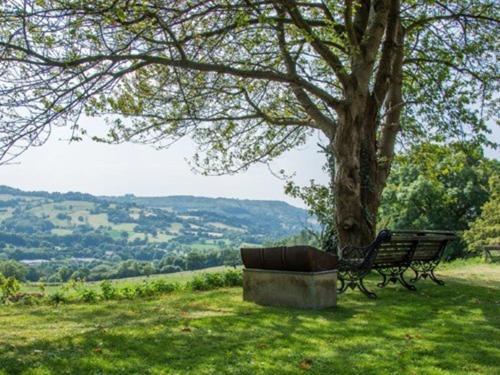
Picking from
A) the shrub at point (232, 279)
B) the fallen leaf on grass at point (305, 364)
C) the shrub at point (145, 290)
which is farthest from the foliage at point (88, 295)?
the fallen leaf on grass at point (305, 364)

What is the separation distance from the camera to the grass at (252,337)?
4.75m

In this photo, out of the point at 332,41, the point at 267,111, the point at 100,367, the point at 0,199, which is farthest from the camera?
the point at 0,199

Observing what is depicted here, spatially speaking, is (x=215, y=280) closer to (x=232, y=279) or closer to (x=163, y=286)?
(x=232, y=279)

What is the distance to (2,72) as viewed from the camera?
27.2 feet

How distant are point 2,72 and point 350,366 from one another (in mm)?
6753

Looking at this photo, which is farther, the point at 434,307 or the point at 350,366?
the point at 434,307

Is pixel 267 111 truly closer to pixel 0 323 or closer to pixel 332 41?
pixel 332 41

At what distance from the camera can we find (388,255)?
9.60m

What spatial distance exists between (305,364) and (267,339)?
1.06 meters

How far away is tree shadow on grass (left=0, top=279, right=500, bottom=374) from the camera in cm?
478

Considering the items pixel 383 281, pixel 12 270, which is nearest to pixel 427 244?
pixel 383 281

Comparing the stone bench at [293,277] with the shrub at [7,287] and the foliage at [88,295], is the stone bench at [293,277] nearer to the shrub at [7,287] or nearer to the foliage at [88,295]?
the foliage at [88,295]

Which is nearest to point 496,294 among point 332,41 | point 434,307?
point 434,307

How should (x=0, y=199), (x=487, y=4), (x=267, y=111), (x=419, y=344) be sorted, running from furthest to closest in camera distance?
(x=0, y=199) < (x=267, y=111) < (x=487, y=4) < (x=419, y=344)
